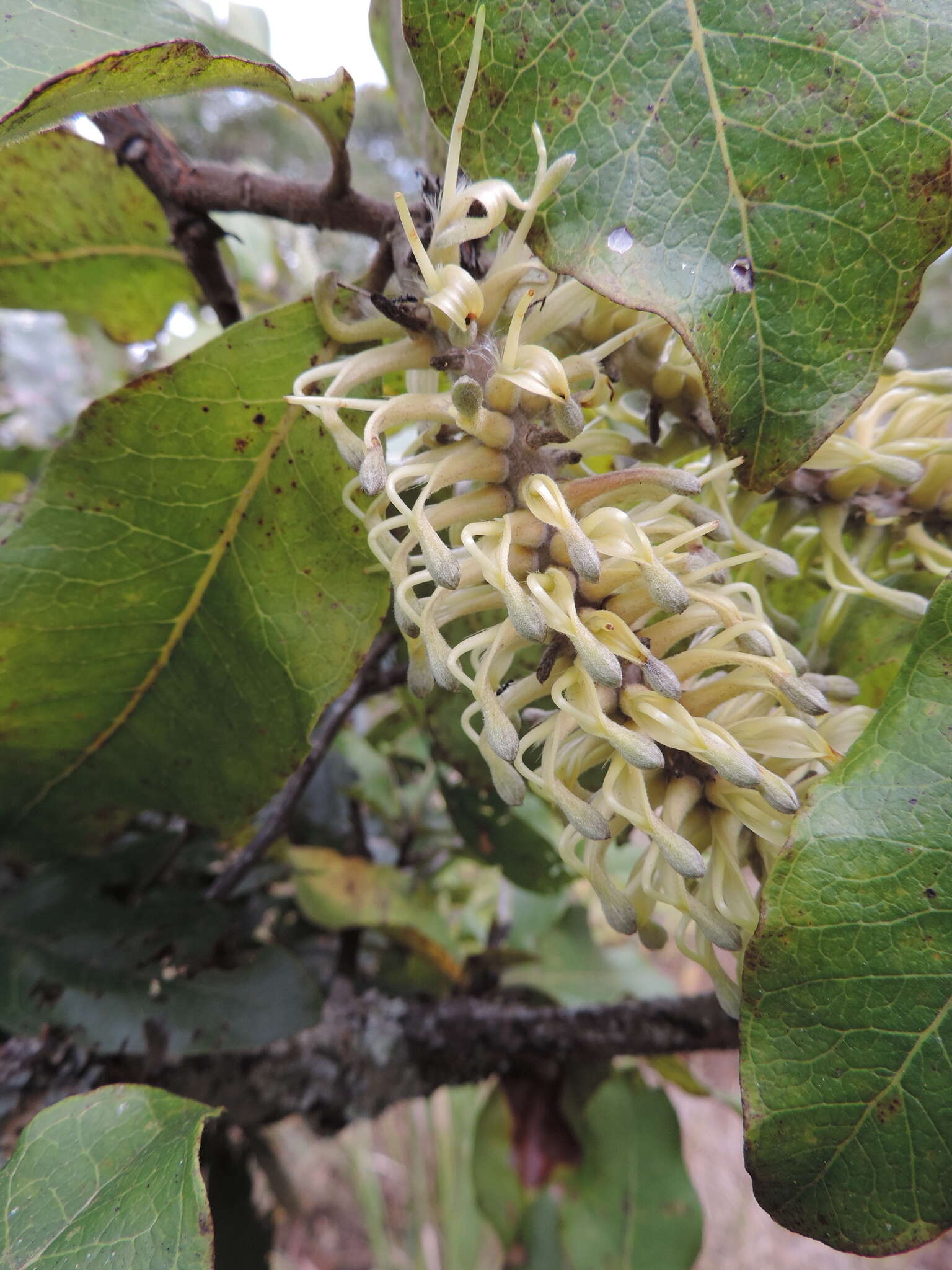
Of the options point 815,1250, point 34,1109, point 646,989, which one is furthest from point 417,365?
point 815,1250

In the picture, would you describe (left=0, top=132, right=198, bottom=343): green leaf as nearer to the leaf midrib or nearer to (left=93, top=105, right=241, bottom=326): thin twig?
(left=93, top=105, right=241, bottom=326): thin twig

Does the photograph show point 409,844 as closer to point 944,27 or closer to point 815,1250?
point 944,27

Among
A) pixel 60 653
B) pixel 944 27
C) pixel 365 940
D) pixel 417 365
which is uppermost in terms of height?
pixel 944 27

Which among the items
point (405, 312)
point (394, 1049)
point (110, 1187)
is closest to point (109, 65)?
point (405, 312)

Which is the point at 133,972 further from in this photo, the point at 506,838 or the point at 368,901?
the point at 506,838

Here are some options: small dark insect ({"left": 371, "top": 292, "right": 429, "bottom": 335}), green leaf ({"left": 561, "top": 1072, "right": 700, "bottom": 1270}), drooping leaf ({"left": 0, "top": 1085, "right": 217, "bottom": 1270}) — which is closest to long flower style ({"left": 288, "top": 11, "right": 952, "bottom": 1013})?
small dark insect ({"left": 371, "top": 292, "right": 429, "bottom": 335})

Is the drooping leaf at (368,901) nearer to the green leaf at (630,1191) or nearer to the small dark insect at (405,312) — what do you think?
the green leaf at (630,1191)

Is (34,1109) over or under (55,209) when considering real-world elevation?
under

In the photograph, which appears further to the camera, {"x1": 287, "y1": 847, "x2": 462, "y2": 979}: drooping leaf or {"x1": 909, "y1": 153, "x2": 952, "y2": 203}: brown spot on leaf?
{"x1": 287, "y1": 847, "x2": 462, "y2": 979}: drooping leaf
